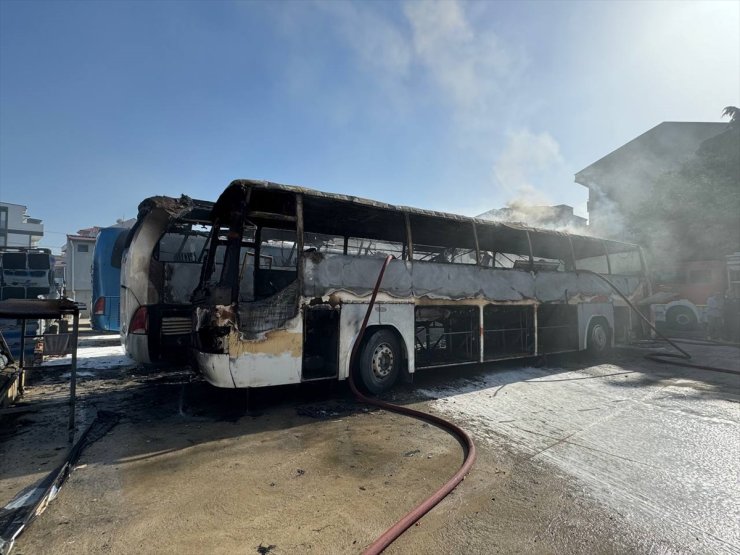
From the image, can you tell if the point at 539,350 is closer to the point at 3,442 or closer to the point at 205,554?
the point at 205,554

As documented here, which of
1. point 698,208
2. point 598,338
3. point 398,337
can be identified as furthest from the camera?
point 698,208

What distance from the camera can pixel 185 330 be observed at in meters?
6.79

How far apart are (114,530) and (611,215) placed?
106 ft

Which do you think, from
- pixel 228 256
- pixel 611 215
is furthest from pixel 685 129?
pixel 228 256

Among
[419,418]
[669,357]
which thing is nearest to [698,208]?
[669,357]

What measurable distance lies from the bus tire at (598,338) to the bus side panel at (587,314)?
166 mm

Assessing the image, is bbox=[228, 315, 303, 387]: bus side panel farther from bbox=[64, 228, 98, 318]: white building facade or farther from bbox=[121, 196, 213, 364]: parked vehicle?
bbox=[64, 228, 98, 318]: white building facade

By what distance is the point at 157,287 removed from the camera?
684 centimetres

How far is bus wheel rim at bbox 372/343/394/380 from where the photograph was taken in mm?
5898

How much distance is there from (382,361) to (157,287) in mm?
4273

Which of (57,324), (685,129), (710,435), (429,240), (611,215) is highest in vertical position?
(685,129)

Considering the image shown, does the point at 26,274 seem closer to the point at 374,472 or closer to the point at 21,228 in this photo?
the point at 374,472

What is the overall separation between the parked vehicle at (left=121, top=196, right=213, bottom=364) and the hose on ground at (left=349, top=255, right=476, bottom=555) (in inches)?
124

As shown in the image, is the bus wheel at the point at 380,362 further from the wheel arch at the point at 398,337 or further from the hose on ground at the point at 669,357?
the hose on ground at the point at 669,357
